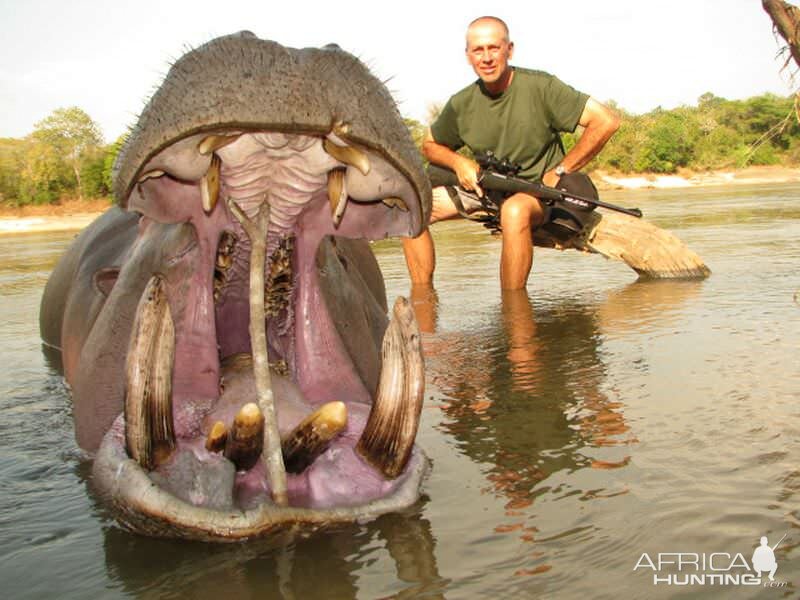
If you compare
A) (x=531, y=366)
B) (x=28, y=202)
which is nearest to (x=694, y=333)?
(x=531, y=366)

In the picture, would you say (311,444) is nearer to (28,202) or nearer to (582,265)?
(582,265)

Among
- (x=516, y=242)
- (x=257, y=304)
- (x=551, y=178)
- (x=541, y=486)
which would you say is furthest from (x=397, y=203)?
(x=551, y=178)

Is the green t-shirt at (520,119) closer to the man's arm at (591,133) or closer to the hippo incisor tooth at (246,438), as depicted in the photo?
the man's arm at (591,133)

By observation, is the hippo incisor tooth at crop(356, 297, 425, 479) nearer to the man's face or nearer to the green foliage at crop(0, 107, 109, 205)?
the man's face

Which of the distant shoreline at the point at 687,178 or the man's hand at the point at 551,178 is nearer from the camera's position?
the man's hand at the point at 551,178

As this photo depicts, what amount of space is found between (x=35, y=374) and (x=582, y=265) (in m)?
4.65

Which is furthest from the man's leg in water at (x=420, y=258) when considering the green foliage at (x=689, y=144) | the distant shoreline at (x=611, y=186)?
the green foliage at (x=689, y=144)

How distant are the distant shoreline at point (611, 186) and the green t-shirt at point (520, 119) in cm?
2413

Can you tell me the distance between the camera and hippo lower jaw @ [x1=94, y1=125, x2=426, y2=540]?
1783 millimetres

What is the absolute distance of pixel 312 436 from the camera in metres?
1.84

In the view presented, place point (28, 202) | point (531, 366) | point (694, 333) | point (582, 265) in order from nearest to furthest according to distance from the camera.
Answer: point (531, 366)
point (694, 333)
point (582, 265)
point (28, 202)

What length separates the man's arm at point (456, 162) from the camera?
6.15 m

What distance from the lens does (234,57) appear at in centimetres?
167

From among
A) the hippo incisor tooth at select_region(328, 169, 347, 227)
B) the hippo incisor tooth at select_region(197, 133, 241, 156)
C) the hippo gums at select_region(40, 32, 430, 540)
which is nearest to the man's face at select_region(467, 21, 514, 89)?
the hippo gums at select_region(40, 32, 430, 540)
